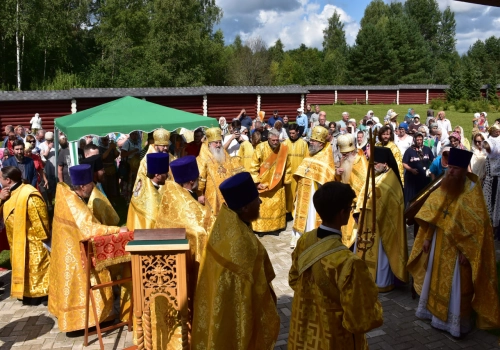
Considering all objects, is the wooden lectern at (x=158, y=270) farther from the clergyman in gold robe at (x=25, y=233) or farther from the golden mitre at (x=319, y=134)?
the golden mitre at (x=319, y=134)

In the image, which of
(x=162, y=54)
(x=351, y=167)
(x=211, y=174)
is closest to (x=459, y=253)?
(x=351, y=167)

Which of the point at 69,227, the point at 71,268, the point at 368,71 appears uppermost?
the point at 368,71

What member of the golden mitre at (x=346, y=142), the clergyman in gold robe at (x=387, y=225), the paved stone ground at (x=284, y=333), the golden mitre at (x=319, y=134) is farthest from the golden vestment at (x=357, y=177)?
the paved stone ground at (x=284, y=333)

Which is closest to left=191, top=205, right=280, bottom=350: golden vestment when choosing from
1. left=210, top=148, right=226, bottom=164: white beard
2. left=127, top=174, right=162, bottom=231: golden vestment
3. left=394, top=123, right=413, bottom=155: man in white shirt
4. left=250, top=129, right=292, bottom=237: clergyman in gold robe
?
left=127, top=174, right=162, bottom=231: golden vestment

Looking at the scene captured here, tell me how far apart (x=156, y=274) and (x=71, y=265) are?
5.50ft

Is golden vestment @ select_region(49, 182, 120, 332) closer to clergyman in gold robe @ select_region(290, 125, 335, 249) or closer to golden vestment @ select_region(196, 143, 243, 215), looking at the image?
golden vestment @ select_region(196, 143, 243, 215)

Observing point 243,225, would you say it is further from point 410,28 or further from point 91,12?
point 410,28

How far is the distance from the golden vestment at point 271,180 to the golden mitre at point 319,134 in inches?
54.8

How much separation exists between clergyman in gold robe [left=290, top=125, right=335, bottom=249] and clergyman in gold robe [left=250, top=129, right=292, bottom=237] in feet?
3.75

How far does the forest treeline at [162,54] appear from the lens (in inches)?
1507

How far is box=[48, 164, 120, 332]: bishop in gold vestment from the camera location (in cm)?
461

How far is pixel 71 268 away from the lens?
15.6 feet

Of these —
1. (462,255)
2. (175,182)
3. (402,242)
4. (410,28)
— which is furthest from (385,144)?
(410,28)

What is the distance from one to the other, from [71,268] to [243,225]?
8.11 ft
